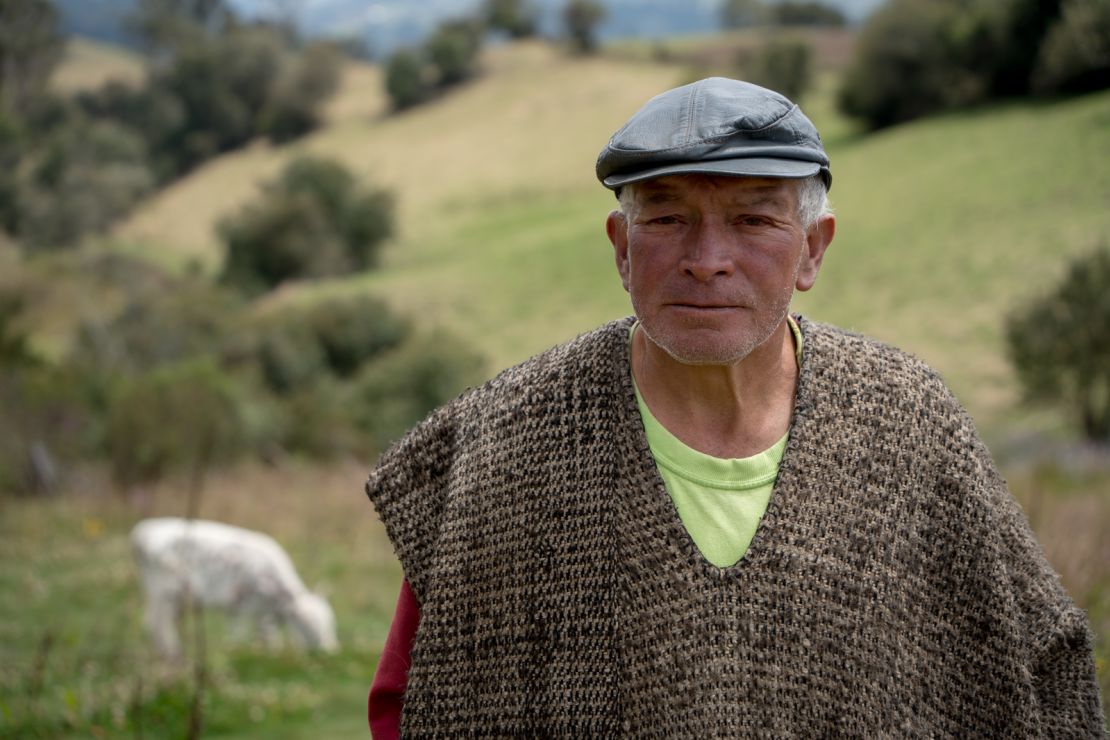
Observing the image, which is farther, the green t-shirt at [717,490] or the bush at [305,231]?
the bush at [305,231]

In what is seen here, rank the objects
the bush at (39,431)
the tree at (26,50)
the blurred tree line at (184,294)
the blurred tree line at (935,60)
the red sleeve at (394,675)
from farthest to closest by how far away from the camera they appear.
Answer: the tree at (26,50) → the blurred tree line at (935,60) → the blurred tree line at (184,294) → the bush at (39,431) → the red sleeve at (394,675)

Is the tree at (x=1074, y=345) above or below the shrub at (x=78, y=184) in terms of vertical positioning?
above

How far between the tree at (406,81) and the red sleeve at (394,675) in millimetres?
61607

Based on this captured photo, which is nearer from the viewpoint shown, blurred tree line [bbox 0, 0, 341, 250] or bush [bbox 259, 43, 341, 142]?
blurred tree line [bbox 0, 0, 341, 250]

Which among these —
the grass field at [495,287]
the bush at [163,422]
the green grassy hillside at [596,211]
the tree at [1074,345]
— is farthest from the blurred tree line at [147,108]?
the tree at [1074,345]

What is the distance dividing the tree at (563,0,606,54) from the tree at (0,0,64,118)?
97.5 feet

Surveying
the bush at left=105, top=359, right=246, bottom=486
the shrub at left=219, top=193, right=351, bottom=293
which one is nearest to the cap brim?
the bush at left=105, top=359, right=246, bottom=486

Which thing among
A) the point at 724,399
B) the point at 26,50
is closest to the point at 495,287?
the point at 724,399

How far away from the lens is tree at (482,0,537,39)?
7394 centimetres

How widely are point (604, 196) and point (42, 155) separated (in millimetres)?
29117

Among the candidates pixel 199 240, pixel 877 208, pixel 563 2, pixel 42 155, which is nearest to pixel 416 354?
pixel 877 208

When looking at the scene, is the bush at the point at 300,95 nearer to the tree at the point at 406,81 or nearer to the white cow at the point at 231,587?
the tree at the point at 406,81

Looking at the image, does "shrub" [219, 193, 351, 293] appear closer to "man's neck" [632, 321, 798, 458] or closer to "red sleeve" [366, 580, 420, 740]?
"red sleeve" [366, 580, 420, 740]

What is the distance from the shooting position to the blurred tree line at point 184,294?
50.3ft
